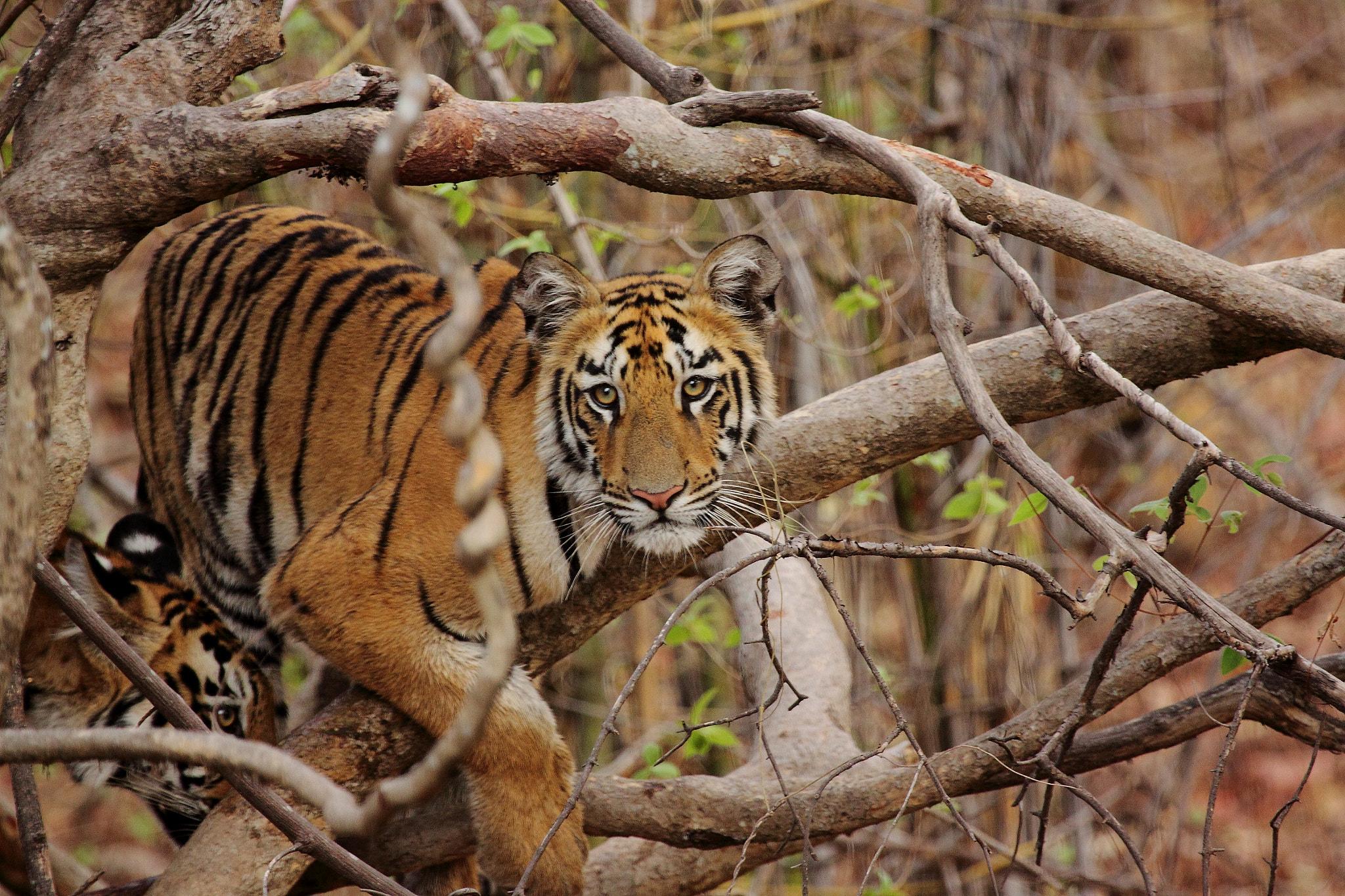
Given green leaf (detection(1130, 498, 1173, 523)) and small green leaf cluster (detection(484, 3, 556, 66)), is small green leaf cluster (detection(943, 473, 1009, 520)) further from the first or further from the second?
small green leaf cluster (detection(484, 3, 556, 66))

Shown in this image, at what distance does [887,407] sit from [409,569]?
124 centimetres

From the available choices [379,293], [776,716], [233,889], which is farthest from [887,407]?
[233,889]

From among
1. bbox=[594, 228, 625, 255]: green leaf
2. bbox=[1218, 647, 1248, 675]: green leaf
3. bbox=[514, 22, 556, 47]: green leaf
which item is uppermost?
bbox=[514, 22, 556, 47]: green leaf

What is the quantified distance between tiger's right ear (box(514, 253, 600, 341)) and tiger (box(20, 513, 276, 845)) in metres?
1.18

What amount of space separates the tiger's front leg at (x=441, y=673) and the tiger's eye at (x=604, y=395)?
0.55 meters

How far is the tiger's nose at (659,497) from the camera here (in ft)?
9.34

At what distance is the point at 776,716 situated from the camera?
11.7ft

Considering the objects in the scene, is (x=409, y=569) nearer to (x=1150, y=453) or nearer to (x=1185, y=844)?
(x=1150, y=453)

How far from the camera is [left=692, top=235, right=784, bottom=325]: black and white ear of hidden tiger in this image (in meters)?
3.11

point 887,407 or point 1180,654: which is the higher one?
point 887,407

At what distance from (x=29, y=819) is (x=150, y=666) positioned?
1.61 ft

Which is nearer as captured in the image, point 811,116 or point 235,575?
point 811,116

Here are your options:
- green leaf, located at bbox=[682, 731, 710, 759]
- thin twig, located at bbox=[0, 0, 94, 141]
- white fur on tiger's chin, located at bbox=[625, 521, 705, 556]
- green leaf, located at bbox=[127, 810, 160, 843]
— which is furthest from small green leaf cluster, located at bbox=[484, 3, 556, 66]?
green leaf, located at bbox=[127, 810, 160, 843]

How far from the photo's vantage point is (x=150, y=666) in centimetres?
300
